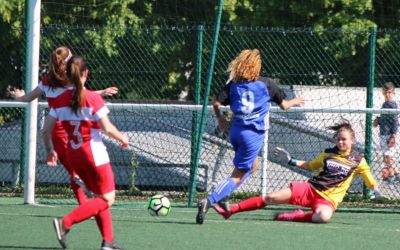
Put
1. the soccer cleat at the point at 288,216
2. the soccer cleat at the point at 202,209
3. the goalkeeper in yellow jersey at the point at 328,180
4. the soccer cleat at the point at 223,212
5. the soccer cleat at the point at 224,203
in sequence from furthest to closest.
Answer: the soccer cleat at the point at 288,216
the goalkeeper in yellow jersey at the point at 328,180
the soccer cleat at the point at 223,212
the soccer cleat at the point at 224,203
the soccer cleat at the point at 202,209

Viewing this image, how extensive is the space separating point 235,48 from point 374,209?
6.11m

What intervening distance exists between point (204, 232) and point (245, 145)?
1.26 meters

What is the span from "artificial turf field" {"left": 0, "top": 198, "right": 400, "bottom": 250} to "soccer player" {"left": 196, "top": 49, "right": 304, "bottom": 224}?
505 millimetres

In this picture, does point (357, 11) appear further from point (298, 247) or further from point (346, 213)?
point (298, 247)

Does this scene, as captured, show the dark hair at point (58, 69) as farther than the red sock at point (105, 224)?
Yes

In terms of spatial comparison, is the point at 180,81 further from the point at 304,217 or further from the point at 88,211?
the point at 88,211

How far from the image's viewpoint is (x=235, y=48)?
18.2 meters

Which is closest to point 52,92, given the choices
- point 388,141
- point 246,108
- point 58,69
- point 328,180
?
point 58,69

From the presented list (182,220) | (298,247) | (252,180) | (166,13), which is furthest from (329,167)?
(166,13)

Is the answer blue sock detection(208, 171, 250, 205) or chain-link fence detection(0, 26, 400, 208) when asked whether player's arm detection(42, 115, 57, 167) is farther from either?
chain-link fence detection(0, 26, 400, 208)

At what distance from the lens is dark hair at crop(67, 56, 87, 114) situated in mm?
7723

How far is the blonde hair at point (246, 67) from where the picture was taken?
10.2 m

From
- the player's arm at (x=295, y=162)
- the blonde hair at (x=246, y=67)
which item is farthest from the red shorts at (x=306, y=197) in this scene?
the blonde hair at (x=246, y=67)

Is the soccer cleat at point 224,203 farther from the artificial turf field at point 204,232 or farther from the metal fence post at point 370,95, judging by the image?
the metal fence post at point 370,95
